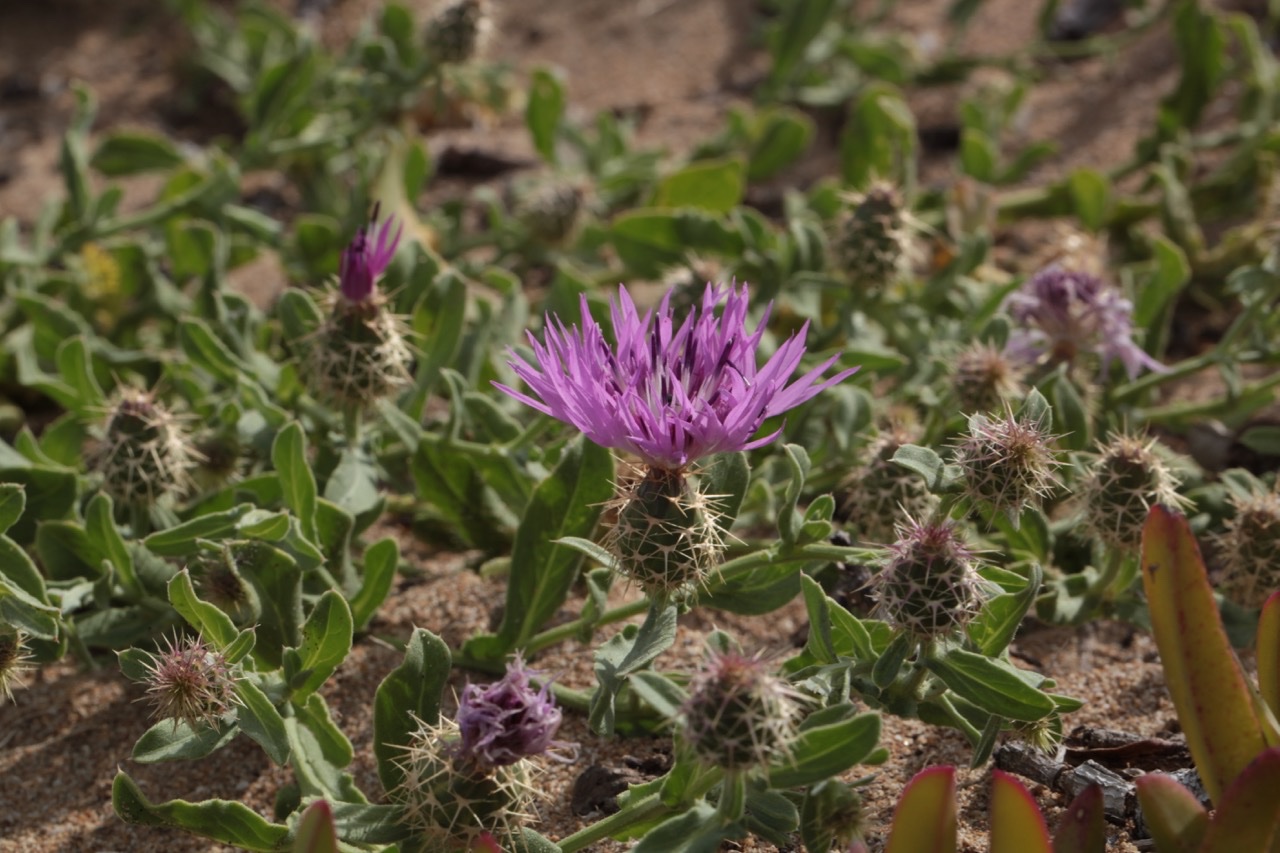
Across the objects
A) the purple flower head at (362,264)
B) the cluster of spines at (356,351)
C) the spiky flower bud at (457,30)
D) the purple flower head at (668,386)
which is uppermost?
the spiky flower bud at (457,30)

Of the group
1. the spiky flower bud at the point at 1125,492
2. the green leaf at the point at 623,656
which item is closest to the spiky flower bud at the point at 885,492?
the spiky flower bud at the point at 1125,492

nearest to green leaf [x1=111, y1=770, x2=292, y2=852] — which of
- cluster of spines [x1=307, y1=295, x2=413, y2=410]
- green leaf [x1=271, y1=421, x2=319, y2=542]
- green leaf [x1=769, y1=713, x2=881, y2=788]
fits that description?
green leaf [x1=271, y1=421, x2=319, y2=542]

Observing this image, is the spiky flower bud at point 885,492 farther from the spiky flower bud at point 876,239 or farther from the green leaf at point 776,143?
the green leaf at point 776,143

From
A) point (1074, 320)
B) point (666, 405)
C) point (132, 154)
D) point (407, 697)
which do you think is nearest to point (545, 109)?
point (132, 154)

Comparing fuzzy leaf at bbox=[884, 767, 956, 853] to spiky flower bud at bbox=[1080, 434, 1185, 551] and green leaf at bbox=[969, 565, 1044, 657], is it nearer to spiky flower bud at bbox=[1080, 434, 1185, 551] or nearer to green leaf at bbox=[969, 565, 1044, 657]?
green leaf at bbox=[969, 565, 1044, 657]

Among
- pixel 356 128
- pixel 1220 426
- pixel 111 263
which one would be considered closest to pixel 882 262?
pixel 1220 426

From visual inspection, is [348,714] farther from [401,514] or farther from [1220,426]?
[1220,426]
